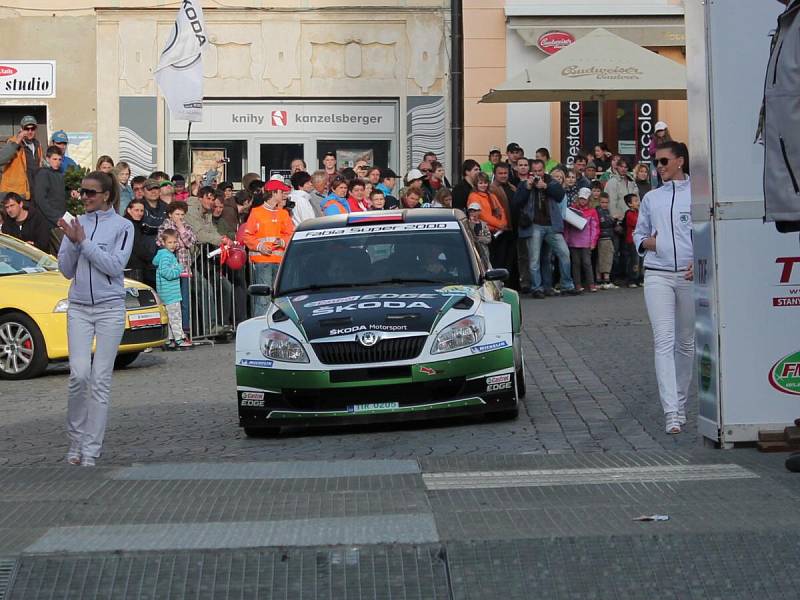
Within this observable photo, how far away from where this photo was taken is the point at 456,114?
1024 inches

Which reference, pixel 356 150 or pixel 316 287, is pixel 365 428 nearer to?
pixel 316 287

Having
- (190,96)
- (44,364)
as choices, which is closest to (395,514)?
(44,364)

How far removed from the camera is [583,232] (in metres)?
23.4

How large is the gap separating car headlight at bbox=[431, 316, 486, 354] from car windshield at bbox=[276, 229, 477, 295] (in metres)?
0.92

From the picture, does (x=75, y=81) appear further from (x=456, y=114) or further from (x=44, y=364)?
(x=44, y=364)

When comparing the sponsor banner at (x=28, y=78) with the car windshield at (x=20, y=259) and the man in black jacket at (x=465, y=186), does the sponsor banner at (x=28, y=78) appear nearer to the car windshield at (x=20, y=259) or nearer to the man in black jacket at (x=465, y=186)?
the man in black jacket at (x=465, y=186)

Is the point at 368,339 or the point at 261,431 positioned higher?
the point at 368,339

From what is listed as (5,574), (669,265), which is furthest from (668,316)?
(5,574)

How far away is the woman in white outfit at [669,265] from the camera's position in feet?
35.2

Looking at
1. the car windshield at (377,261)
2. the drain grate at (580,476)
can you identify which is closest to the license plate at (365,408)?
the car windshield at (377,261)

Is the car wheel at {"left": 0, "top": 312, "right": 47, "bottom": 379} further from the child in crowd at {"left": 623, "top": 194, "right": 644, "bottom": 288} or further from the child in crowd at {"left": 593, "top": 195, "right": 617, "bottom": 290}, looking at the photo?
the child in crowd at {"left": 623, "top": 194, "right": 644, "bottom": 288}

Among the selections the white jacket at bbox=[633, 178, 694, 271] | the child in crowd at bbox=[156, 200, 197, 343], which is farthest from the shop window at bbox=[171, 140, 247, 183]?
the white jacket at bbox=[633, 178, 694, 271]

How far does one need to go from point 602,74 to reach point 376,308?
46.2 feet

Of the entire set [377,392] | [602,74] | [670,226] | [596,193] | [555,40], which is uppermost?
[555,40]
